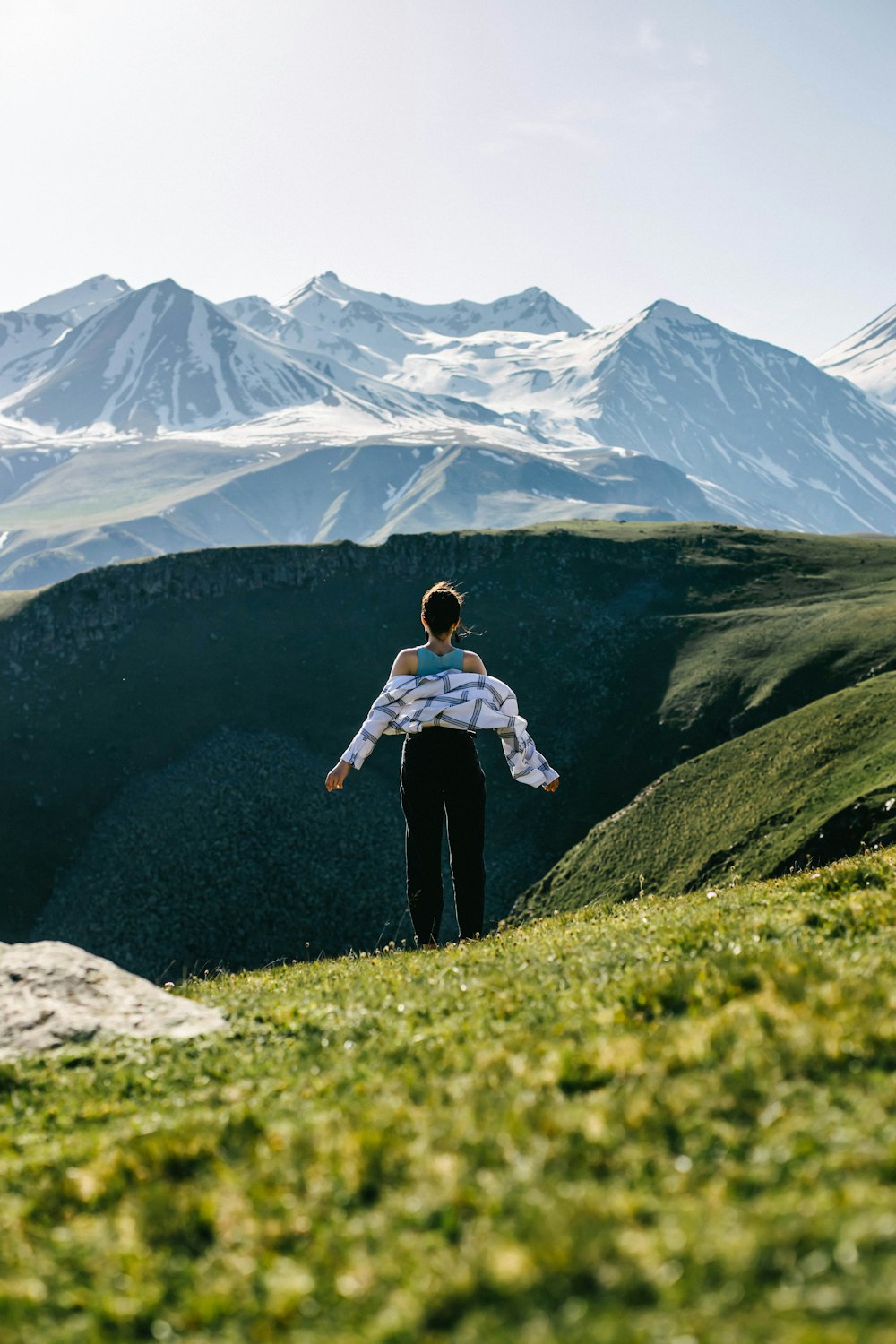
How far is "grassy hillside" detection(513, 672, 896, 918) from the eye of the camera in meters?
51.2

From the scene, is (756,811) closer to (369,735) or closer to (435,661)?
(435,661)

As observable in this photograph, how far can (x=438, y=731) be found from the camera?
13562 mm

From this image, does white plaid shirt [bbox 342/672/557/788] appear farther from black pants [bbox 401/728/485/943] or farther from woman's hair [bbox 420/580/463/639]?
woman's hair [bbox 420/580/463/639]

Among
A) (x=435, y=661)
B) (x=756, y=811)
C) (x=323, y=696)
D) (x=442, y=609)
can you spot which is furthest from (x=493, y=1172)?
(x=323, y=696)

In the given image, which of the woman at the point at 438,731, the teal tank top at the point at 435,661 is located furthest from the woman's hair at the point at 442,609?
the teal tank top at the point at 435,661

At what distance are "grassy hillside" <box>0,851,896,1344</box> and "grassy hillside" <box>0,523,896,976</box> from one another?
7354 cm

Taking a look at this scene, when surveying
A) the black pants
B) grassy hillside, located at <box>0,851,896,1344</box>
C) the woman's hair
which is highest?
the woman's hair

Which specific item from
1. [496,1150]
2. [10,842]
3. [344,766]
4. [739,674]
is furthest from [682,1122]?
[10,842]

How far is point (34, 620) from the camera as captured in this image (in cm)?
11944

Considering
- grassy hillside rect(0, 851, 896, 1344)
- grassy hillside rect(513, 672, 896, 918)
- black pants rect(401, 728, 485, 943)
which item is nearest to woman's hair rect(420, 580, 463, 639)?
black pants rect(401, 728, 485, 943)

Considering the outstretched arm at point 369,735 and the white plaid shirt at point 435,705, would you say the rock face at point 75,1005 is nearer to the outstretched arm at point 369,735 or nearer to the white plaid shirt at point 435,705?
the outstretched arm at point 369,735

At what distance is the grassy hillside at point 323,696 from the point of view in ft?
293

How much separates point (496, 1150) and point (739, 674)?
306 feet

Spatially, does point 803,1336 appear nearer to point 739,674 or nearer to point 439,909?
point 439,909
